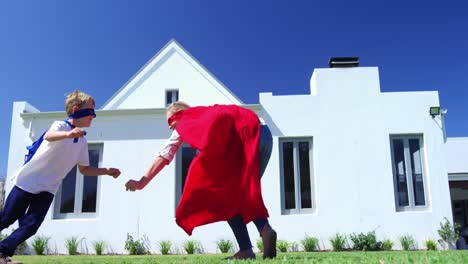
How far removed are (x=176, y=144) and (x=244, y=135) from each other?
615mm

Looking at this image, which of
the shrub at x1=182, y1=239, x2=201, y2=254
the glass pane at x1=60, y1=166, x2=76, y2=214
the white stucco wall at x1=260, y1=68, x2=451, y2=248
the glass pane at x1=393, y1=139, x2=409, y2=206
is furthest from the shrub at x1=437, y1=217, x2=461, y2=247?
the glass pane at x1=60, y1=166, x2=76, y2=214

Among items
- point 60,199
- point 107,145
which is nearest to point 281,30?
point 107,145

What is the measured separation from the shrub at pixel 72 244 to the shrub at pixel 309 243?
491 centimetres

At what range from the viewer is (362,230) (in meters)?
8.34

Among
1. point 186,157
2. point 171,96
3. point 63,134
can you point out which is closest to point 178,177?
point 186,157

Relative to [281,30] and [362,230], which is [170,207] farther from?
[281,30]

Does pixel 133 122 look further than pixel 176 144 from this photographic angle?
Yes

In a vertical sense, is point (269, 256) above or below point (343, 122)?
below

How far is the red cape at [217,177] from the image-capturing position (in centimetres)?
327

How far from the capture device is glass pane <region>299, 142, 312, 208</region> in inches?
343

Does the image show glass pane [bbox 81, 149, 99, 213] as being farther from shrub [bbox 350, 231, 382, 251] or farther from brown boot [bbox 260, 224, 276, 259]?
brown boot [bbox 260, 224, 276, 259]

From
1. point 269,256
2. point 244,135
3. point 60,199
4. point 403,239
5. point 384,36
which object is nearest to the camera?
point 269,256

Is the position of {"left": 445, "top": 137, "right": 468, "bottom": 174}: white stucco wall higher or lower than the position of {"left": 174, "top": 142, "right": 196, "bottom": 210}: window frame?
higher

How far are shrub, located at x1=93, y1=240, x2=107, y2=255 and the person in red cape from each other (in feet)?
18.6
